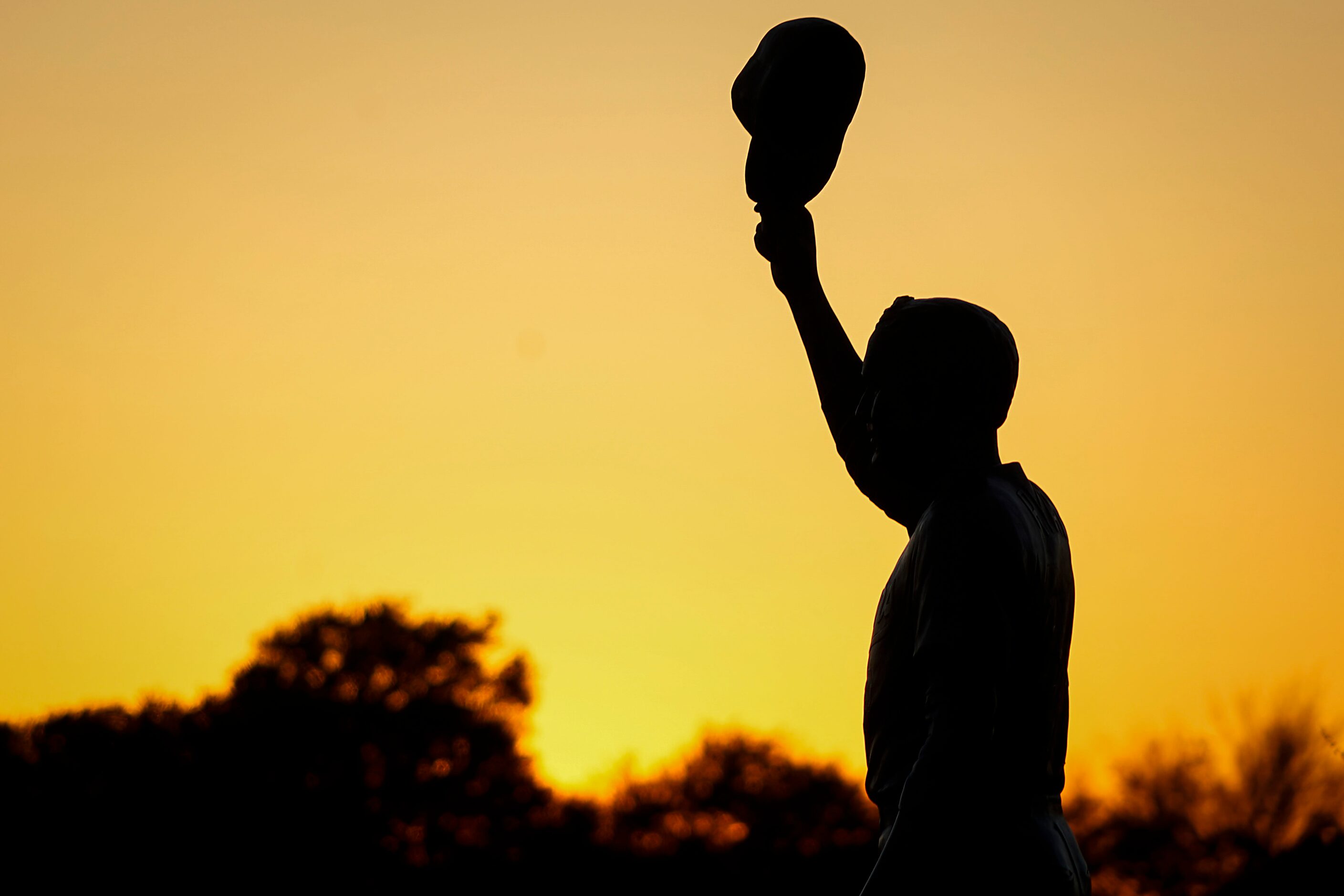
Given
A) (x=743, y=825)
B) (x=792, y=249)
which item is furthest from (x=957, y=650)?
(x=743, y=825)

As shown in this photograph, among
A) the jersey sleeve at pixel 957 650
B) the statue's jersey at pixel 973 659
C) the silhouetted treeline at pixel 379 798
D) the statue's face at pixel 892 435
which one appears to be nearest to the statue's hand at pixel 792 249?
the statue's face at pixel 892 435

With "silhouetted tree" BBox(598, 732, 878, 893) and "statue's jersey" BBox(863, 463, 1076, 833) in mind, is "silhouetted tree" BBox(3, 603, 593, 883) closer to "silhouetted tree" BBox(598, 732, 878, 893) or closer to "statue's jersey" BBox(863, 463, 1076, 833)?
"silhouetted tree" BBox(598, 732, 878, 893)

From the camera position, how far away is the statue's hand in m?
5.05

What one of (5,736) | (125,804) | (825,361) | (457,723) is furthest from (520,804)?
(825,361)

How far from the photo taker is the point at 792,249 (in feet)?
16.6

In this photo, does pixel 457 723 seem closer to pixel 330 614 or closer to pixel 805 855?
pixel 330 614

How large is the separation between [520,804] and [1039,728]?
52.7m

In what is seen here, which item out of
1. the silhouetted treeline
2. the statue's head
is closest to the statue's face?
the statue's head

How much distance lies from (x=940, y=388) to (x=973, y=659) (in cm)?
75

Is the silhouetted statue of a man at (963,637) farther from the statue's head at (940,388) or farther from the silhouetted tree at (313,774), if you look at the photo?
the silhouetted tree at (313,774)

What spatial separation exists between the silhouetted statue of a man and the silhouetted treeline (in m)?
40.3

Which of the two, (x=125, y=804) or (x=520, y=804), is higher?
(x=520, y=804)

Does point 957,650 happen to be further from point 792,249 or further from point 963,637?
point 792,249

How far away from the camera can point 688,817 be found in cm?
5384
